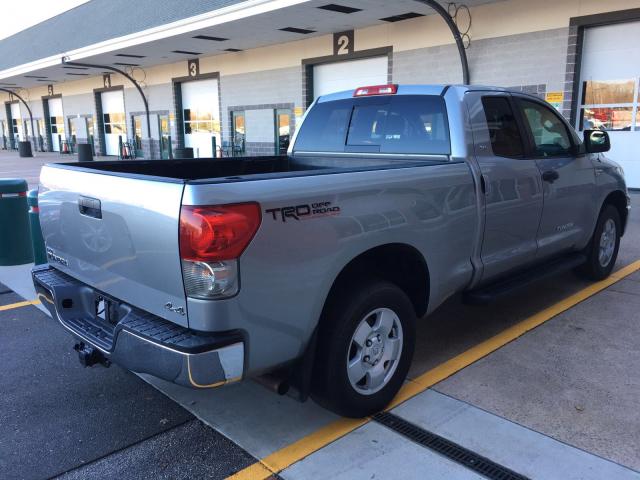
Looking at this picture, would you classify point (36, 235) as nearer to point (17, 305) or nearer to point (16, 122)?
point (17, 305)

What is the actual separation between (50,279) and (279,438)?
1.80 meters

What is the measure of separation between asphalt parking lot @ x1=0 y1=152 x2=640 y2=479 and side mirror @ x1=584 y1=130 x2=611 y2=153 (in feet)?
5.54

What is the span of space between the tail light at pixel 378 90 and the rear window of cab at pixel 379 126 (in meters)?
0.04

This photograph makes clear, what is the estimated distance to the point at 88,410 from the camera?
11.3ft

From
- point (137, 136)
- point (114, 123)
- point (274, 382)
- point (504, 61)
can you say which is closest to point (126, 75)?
point (137, 136)

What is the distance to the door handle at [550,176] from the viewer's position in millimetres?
4531

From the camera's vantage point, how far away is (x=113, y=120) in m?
31.8

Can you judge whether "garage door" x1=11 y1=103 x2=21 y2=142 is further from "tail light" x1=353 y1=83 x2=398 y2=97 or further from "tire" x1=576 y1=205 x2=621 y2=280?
"tire" x1=576 y1=205 x2=621 y2=280

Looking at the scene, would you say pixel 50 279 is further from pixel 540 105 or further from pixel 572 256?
pixel 572 256

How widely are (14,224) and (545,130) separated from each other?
6407mm

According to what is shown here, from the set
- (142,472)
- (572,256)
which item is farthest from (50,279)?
(572,256)

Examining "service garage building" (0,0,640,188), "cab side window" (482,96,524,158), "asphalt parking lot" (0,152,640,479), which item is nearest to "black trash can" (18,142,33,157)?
"service garage building" (0,0,640,188)

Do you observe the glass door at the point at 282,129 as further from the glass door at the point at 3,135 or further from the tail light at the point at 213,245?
the glass door at the point at 3,135

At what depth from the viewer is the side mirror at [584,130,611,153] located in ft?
16.8
